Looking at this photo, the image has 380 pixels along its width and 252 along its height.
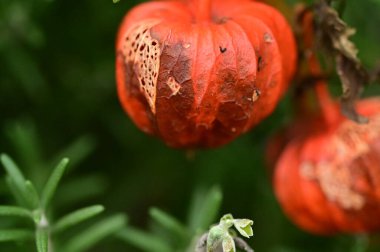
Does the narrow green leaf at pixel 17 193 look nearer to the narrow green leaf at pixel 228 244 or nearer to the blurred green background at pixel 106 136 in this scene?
the blurred green background at pixel 106 136

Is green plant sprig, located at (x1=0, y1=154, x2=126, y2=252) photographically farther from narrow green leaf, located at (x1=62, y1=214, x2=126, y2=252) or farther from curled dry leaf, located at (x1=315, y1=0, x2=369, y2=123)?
curled dry leaf, located at (x1=315, y1=0, x2=369, y2=123)

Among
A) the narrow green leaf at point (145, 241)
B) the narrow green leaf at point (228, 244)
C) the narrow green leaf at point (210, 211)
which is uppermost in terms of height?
the narrow green leaf at point (228, 244)

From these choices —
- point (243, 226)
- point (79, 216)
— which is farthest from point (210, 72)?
point (79, 216)

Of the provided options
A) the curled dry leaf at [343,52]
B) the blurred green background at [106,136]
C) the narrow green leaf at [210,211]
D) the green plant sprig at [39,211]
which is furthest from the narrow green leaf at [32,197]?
the curled dry leaf at [343,52]

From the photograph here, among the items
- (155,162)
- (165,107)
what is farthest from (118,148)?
(165,107)

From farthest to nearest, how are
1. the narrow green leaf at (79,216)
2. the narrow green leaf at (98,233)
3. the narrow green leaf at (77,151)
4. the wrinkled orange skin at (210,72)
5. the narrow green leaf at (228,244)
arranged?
1. the narrow green leaf at (77,151)
2. the narrow green leaf at (98,233)
3. the narrow green leaf at (79,216)
4. the wrinkled orange skin at (210,72)
5. the narrow green leaf at (228,244)

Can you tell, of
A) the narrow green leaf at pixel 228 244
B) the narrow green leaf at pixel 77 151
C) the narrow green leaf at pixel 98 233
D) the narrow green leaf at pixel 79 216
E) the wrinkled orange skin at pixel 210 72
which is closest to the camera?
the narrow green leaf at pixel 228 244

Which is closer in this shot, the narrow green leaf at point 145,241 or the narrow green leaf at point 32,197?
the narrow green leaf at point 32,197

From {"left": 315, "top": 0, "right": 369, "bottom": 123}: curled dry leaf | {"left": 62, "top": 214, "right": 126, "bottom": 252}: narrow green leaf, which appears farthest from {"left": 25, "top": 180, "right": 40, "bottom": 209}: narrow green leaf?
{"left": 315, "top": 0, "right": 369, "bottom": 123}: curled dry leaf
